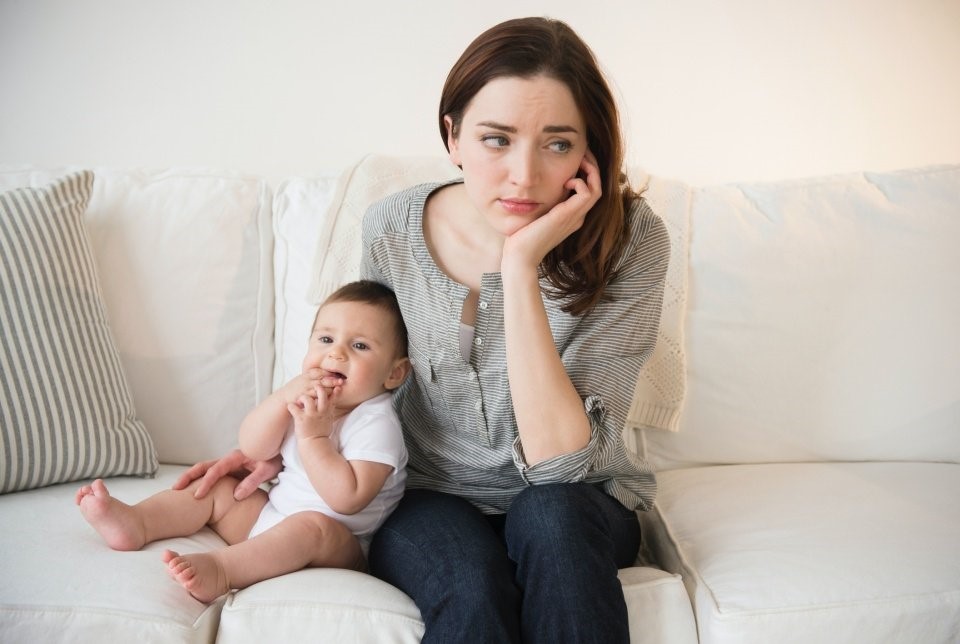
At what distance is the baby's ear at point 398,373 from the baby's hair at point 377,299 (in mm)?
15

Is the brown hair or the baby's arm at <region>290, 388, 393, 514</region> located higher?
the brown hair

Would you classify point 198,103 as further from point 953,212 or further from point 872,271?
point 953,212

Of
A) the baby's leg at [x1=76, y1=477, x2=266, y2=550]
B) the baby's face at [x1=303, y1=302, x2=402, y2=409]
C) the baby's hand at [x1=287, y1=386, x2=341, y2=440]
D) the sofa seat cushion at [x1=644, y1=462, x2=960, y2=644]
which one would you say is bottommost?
the sofa seat cushion at [x1=644, y1=462, x2=960, y2=644]

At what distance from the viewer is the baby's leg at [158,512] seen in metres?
1.20

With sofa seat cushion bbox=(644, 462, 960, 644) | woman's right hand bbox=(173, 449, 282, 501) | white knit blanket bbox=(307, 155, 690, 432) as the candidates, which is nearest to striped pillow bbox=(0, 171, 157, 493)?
woman's right hand bbox=(173, 449, 282, 501)

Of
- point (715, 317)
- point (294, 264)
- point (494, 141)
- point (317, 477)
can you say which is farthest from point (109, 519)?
point (715, 317)

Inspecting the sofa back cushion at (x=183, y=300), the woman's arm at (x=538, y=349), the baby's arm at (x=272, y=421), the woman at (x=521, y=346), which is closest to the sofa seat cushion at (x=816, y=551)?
the woman at (x=521, y=346)

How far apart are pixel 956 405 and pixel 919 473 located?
169mm

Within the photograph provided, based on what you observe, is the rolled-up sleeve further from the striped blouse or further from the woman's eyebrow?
the woman's eyebrow

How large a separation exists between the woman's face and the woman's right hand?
1.98 ft

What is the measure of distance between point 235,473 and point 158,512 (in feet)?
0.60

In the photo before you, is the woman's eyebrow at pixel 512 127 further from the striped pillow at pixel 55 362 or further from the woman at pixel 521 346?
the striped pillow at pixel 55 362

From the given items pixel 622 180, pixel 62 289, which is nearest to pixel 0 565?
pixel 62 289

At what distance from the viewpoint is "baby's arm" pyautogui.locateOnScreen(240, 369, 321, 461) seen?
1349 mm
